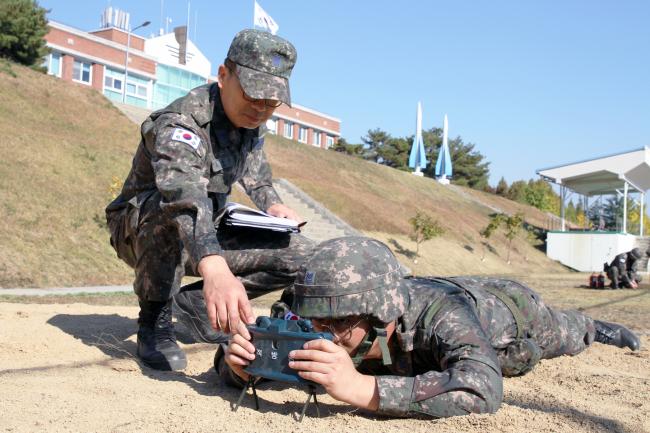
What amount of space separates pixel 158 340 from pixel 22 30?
2474 cm

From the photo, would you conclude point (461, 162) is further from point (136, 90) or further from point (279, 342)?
point (279, 342)

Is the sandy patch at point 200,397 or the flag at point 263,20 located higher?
the flag at point 263,20

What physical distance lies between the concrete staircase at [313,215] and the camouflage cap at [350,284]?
1591 cm

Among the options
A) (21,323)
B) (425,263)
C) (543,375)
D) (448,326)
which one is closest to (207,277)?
(448,326)

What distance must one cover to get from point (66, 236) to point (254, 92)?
30.9 feet

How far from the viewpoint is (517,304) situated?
11.5 feet

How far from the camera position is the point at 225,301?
2.36 meters

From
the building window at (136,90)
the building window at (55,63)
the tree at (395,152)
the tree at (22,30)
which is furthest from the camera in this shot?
the tree at (395,152)

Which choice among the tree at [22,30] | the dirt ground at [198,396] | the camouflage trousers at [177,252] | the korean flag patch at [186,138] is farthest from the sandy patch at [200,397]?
the tree at [22,30]

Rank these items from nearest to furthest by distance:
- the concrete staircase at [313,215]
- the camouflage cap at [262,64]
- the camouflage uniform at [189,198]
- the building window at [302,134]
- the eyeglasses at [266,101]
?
the camouflage uniform at [189,198] < the camouflage cap at [262,64] < the eyeglasses at [266,101] < the concrete staircase at [313,215] < the building window at [302,134]

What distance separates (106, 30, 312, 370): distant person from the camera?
288cm

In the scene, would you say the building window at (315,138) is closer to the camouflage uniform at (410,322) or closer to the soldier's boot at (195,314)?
the soldier's boot at (195,314)

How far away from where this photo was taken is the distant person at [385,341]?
240cm

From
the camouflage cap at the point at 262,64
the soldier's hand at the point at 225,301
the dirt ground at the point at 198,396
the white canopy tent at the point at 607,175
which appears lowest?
the dirt ground at the point at 198,396
